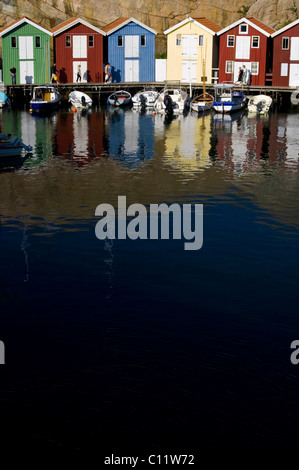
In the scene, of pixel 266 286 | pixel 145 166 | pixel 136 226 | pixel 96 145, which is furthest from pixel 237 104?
pixel 266 286

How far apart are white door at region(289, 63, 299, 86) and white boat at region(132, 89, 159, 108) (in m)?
18.0

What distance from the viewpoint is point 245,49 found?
84.2m

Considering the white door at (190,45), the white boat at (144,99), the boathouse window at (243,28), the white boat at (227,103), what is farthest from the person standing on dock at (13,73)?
the boathouse window at (243,28)

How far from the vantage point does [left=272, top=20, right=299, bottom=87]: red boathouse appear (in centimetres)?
8256

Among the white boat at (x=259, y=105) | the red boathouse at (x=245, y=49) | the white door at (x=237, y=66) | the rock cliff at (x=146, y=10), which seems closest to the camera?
the white boat at (x=259, y=105)

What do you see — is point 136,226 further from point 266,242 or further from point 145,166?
point 145,166

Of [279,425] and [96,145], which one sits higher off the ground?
[96,145]

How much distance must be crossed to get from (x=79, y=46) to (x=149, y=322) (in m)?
75.4

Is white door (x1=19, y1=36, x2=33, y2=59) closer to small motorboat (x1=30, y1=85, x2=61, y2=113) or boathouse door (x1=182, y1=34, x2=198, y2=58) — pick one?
small motorboat (x1=30, y1=85, x2=61, y2=113)

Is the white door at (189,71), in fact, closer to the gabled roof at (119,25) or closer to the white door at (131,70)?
the gabled roof at (119,25)

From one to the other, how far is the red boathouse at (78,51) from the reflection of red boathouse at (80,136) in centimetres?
1419

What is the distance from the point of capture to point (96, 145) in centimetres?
4934

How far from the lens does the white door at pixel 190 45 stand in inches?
3376

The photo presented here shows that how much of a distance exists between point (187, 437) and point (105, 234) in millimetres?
13136
